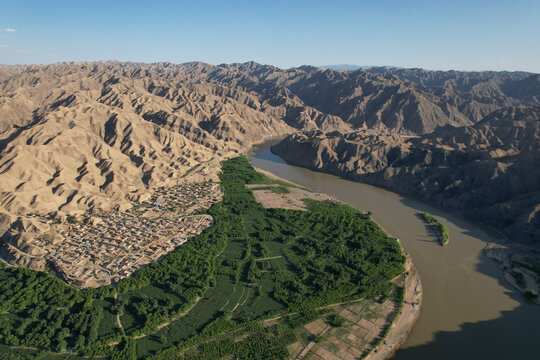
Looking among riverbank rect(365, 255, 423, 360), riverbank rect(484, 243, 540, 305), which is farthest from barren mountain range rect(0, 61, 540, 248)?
riverbank rect(365, 255, 423, 360)

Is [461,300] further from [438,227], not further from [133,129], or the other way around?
[133,129]

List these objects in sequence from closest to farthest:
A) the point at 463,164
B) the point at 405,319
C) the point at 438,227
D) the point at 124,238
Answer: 1. the point at 405,319
2. the point at 124,238
3. the point at 438,227
4. the point at 463,164

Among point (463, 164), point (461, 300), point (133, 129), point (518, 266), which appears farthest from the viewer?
point (133, 129)

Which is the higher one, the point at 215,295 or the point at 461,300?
the point at 461,300

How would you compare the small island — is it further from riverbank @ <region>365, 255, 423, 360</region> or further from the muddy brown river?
riverbank @ <region>365, 255, 423, 360</region>

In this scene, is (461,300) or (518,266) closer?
(461,300)

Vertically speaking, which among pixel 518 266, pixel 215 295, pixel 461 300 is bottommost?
pixel 215 295

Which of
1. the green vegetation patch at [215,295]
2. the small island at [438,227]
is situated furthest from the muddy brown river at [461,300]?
the green vegetation patch at [215,295]

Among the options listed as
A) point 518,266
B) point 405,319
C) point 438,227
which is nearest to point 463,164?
point 438,227
